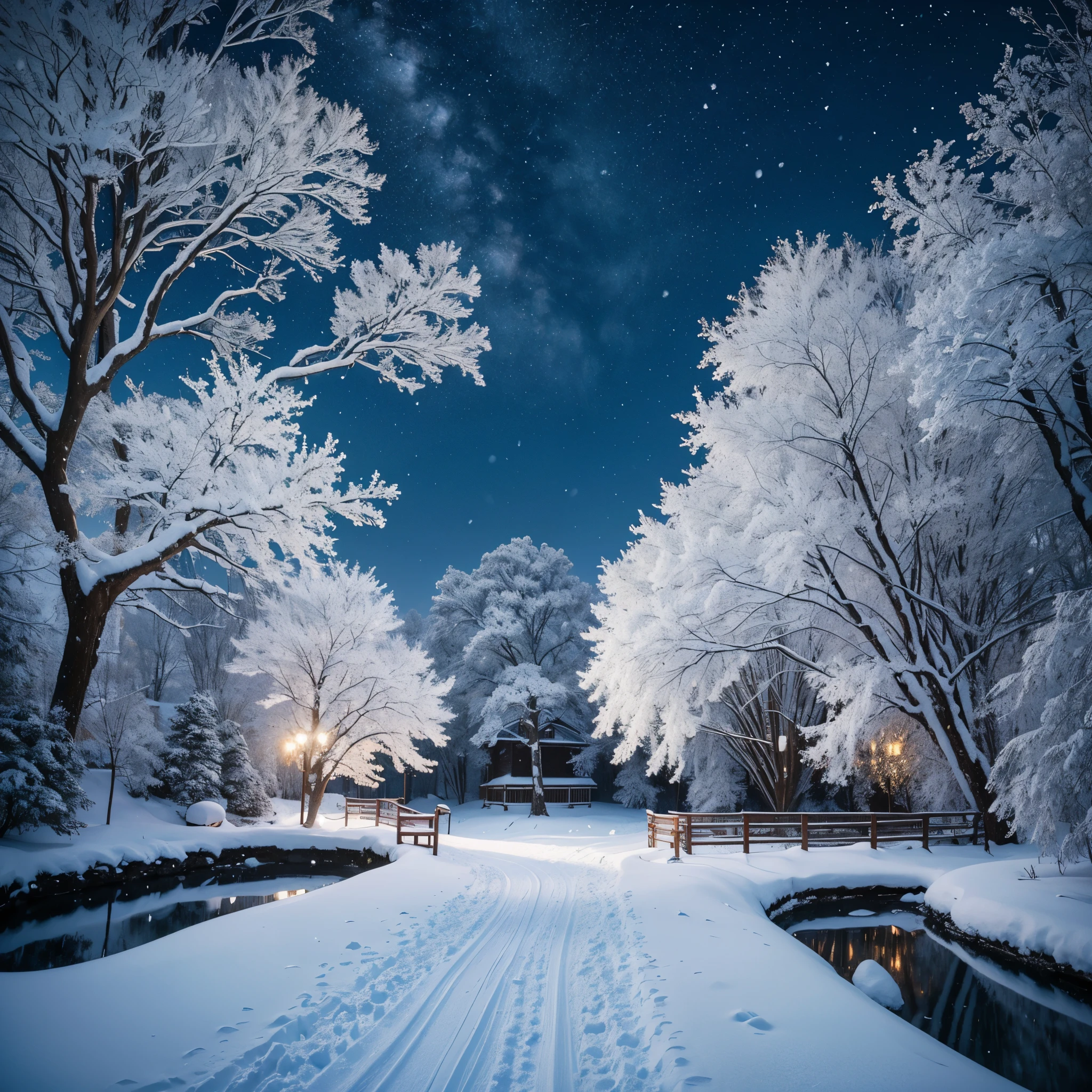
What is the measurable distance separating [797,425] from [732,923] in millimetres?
9965

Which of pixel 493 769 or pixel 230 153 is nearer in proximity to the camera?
pixel 230 153

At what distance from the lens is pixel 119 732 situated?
18406mm

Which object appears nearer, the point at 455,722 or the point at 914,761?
the point at 914,761

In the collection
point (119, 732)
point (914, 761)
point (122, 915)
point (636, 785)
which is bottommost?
point (636, 785)

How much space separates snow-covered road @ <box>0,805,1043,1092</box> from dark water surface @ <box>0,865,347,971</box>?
2988mm

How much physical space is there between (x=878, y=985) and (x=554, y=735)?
29.0m

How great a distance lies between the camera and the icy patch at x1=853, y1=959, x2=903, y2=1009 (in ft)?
20.5

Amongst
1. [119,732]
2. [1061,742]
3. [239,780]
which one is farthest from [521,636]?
[1061,742]

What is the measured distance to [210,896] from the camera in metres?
12.0

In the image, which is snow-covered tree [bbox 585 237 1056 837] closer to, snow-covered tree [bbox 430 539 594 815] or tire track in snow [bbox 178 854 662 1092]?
tire track in snow [bbox 178 854 662 1092]

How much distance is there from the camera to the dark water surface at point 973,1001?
5.46 m

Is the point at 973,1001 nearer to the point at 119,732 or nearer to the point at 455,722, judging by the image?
the point at 119,732

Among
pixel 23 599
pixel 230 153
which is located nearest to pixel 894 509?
pixel 230 153

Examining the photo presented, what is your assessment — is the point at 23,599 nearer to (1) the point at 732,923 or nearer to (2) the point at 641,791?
(1) the point at 732,923
